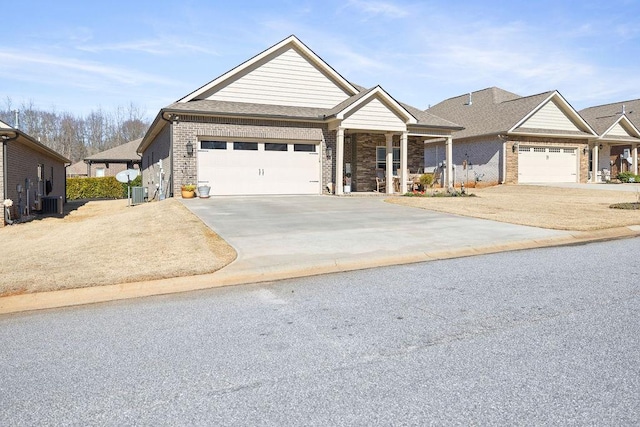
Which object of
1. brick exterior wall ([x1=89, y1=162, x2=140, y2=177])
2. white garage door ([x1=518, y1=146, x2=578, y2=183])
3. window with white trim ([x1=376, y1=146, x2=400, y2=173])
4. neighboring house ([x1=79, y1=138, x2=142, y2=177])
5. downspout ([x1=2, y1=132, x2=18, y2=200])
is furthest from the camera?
brick exterior wall ([x1=89, y1=162, x2=140, y2=177])

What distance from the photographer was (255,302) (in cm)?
552

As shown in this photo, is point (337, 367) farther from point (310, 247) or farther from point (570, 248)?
point (570, 248)

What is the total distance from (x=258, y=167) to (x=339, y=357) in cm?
1656

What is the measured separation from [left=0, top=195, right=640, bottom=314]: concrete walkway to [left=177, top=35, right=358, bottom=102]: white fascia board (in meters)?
7.04

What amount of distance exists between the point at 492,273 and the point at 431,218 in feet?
20.3

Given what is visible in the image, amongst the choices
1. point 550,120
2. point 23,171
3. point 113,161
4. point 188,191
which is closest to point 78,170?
point 113,161

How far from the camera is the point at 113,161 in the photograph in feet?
147

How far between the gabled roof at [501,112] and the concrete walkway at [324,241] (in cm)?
1656

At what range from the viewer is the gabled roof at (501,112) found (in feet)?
92.3

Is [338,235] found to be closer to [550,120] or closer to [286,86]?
[286,86]

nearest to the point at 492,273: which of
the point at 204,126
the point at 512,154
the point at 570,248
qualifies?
the point at 570,248

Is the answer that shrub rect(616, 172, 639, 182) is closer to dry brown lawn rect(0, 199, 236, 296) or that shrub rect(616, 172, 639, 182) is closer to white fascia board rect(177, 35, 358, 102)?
white fascia board rect(177, 35, 358, 102)

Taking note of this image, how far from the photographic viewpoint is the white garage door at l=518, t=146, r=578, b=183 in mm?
28780

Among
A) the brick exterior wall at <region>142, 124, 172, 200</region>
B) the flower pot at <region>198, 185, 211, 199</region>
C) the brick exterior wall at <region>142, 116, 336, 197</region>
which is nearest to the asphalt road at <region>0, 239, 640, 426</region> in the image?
the flower pot at <region>198, 185, 211, 199</region>
